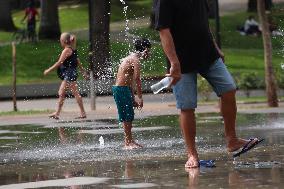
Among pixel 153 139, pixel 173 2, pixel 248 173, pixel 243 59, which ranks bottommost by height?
pixel 243 59

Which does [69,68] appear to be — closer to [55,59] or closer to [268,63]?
[268,63]

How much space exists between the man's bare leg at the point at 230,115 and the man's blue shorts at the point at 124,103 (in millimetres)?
3680

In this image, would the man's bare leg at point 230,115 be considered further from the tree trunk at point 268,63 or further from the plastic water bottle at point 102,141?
the tree trunk at point 268,63

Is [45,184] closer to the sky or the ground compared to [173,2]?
closer to the ground

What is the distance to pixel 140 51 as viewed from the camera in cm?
1400

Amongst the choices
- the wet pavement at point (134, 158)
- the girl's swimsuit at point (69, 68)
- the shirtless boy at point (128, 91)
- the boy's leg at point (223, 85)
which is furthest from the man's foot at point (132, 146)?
the girl's swimsuit at point (69, 68)

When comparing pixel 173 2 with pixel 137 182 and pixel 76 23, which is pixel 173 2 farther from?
pixel 76 23

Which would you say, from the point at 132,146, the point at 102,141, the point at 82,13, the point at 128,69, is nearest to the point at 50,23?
the point at 82,13

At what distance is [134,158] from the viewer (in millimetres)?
12195

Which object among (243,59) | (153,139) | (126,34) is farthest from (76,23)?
(153,139)

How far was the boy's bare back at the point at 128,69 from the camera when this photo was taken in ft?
47.3

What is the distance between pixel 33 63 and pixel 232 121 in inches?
1126

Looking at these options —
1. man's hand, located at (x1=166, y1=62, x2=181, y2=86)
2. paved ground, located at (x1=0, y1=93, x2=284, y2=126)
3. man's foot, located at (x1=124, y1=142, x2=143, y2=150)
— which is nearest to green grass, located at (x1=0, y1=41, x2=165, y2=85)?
paved ground, located at (x1=0, y1=93, x2=284, y2=126)

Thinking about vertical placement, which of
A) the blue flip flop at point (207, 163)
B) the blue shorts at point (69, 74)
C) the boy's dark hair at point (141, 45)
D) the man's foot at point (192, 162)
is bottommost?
the blue shorts at point (69, 74)
